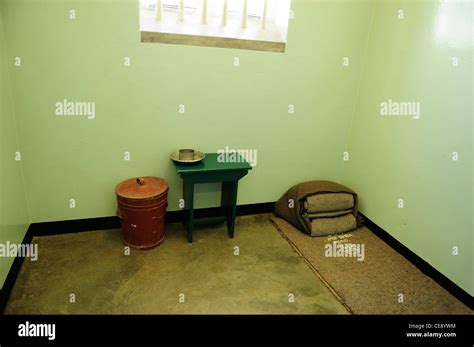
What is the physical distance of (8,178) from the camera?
2.10 metres

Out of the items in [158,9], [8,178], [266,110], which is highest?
[158,9]

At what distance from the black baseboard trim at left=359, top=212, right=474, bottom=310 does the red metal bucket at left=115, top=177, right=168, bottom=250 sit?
6.72 feet

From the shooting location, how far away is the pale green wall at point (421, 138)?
212 centimetres

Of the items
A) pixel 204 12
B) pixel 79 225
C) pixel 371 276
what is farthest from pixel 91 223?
pixel 371 276

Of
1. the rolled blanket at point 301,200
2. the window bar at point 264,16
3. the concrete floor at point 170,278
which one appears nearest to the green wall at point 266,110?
the rolled blanket at point 301,200

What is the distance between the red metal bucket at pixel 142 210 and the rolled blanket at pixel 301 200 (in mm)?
1252

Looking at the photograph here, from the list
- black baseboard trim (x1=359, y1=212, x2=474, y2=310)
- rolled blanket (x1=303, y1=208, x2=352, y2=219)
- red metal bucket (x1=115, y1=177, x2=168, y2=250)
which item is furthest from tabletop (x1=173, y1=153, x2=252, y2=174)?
black baseboard trim (x1=359, y1=212, x2=474, y2=310)

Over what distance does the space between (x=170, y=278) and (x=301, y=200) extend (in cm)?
142

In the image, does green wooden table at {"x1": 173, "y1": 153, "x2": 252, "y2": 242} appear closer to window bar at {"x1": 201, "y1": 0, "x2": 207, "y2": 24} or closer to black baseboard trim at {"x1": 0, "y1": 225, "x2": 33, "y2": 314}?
window bar at {"x1": 201, "y1": 0, "x2": 207, "y2": 24}

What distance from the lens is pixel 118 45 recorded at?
90.2 inches

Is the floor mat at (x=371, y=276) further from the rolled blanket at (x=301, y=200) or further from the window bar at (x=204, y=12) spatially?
the window bar at (x=204, y=12)

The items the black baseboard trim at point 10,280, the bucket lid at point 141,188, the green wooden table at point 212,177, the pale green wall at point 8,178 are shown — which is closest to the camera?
the black baseboard trim at point 10,280

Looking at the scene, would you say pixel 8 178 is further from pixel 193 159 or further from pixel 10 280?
pixel 193 159
